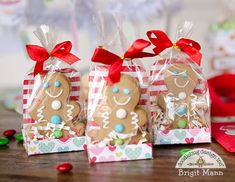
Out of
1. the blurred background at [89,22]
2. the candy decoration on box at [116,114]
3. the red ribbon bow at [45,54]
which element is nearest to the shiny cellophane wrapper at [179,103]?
the candy decoration on box at [116,114]

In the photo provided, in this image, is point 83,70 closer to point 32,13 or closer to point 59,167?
point 32,13

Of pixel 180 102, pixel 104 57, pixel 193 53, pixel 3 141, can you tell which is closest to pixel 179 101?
pixel 180 102

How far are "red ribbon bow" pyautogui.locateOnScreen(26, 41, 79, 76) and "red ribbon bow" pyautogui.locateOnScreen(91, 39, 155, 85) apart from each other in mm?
86

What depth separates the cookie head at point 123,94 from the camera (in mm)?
944

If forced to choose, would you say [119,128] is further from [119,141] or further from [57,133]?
[57,133]

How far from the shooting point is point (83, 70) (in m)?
1.93

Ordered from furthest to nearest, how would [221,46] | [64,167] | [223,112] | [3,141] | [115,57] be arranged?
1. [221,46]
2. [223,112]
3. [3,141]
4. [115,57]
5. [64,167]

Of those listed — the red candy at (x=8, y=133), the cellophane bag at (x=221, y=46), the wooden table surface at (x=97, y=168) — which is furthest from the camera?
the cellophane bag at (x=221, y=46)

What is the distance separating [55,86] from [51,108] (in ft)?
0.17

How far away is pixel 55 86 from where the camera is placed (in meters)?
1.00

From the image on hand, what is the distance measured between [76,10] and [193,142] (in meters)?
1.04

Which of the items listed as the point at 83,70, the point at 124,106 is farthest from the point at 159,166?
the point at 83,70

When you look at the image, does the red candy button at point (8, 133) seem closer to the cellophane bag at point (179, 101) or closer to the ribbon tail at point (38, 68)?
the ribbon tail at point (38, 68)

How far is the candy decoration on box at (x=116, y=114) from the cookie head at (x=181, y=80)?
12 centimetres
